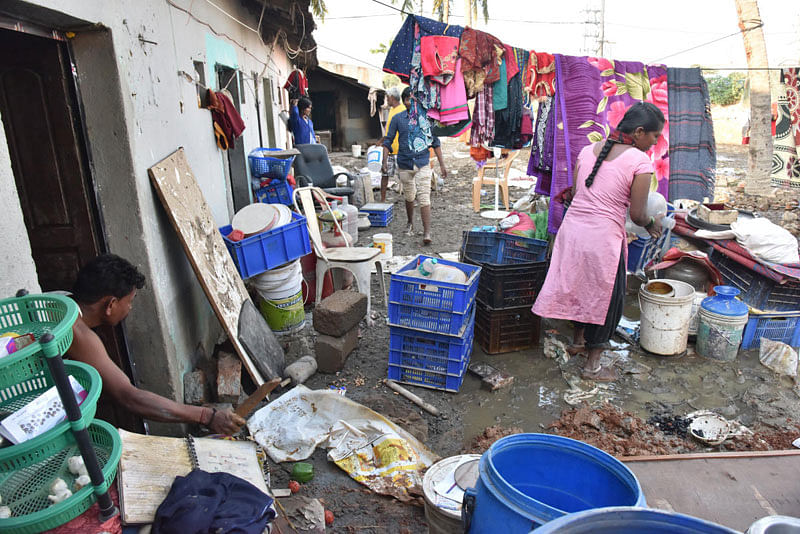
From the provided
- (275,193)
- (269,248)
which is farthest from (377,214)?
Result: (269,248)

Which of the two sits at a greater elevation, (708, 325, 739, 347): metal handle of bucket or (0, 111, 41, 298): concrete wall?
(0, 111, 41, 298): concrete wall

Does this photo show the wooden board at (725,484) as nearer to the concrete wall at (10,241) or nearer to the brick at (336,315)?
the brick at (336,315)

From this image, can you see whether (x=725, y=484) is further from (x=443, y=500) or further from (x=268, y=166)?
(x=268, y=166)

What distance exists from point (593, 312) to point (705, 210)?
2.24 metres

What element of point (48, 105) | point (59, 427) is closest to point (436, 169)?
point (48, 105)

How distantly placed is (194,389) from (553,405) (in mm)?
2734

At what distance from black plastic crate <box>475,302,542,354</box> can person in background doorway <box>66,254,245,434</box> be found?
2648mm

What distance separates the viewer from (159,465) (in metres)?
2.06

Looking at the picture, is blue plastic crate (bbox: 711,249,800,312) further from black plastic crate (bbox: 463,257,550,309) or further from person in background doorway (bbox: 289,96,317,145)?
person in background doorway (bbox: 289,96,317,145)

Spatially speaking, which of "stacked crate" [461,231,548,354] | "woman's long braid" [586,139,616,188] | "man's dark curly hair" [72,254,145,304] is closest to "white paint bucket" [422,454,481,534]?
"man's dark curly hair" [72,254,145,304]

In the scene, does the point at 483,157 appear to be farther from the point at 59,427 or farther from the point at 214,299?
the point at 59,427

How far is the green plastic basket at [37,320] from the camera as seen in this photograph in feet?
4.11

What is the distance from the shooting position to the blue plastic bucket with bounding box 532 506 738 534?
976 millimetres

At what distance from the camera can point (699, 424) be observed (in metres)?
3.52
